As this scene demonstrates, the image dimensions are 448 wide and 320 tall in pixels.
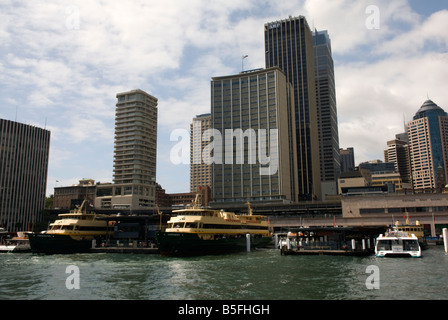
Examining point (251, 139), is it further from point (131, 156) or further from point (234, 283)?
point (234, 283)

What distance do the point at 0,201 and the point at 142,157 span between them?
68622 mm

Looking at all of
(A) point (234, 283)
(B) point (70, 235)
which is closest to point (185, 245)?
(A) point (234, 283)

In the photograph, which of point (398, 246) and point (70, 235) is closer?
point (398, 246)

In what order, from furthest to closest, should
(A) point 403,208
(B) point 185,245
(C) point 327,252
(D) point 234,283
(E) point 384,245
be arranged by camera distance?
(A) point 403,208 < (B) point 185,245 < (C) point 327,252 < (E) point 384,245 < (D) point 234,283

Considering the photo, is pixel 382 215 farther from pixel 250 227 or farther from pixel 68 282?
pixel 68 282

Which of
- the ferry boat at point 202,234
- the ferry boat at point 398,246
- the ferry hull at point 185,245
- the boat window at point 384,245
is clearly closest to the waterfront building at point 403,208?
the ferry boat at point 202,234

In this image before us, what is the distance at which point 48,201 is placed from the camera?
197625mm

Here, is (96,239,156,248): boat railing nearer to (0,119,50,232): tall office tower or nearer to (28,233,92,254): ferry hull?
(28,233,92,254): ferry hull

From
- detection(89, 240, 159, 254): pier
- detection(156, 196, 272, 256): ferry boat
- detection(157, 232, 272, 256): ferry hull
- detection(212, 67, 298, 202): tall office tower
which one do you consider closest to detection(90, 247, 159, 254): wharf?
detection(89, 240, 159, 254): pier

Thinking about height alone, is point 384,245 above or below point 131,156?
below

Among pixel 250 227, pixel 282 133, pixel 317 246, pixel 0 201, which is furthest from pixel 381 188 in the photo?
pixel 0 201

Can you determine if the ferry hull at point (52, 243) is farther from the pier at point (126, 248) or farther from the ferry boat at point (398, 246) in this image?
the ferry boat at point (398, 246)

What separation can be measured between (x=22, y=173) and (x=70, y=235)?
116137 mm

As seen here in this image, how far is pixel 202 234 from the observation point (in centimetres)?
5897
